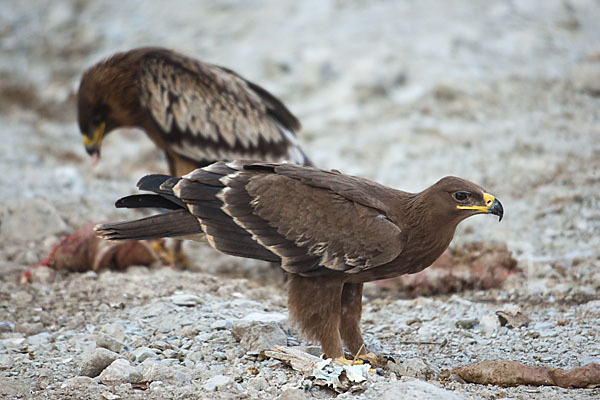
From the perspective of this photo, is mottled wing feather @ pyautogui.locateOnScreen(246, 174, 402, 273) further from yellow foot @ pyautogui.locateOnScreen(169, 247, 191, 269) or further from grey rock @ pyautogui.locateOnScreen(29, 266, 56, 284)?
yellow foot @ pyautogui.locateOnScreen(169, 247, 191, 269)

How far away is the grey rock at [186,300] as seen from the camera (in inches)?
205

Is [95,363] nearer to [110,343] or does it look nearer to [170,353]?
[110,343]

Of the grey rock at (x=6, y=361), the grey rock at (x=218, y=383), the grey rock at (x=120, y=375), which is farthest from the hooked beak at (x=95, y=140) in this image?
the grey rock at (x=218, y=383)

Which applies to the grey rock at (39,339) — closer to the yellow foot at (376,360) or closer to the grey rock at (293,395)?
the grey rock at (293,395)

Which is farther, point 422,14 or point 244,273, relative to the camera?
point 422,14

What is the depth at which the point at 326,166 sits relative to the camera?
375 inches

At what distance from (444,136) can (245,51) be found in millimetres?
4854

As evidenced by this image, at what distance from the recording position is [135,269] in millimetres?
6238

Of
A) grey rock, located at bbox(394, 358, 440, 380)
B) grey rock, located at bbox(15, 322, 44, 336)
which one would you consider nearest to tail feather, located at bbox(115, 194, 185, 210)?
grey rock, located at bbox(15, 322, 44, 336)

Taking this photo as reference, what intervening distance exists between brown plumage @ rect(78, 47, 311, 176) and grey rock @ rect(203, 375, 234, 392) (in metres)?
3.08

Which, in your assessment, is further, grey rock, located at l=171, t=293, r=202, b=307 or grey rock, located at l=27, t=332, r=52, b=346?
grey rock, located at l=171, t=293, r=202, b=307

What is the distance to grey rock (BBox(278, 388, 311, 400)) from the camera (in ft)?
11.9

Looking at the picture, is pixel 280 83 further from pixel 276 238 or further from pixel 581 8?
Result: pixel 276 238

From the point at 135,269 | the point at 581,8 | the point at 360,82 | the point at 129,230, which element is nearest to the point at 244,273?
the point at 135,269
